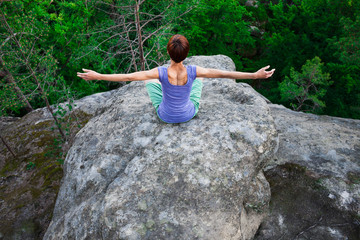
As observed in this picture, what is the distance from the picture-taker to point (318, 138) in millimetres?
5320

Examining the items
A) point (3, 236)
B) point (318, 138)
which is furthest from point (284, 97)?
point (3, 236)

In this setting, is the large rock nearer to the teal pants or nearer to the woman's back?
the teal pants

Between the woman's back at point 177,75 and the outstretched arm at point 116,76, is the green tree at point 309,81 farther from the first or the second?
the outstretched arm at point 116,76

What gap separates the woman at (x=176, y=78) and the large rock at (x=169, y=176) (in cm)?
26

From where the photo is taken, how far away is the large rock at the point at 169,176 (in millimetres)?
3082

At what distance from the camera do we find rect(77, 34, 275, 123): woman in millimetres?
3193

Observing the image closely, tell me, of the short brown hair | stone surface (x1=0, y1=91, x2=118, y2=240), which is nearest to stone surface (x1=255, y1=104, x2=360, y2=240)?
the short brown hair

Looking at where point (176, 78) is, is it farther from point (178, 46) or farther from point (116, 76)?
point (116, 76)

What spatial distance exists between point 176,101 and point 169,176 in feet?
3.94

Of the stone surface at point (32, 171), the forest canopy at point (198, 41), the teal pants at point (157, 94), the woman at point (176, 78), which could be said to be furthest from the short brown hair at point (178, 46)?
the forest canopy at point (198, 41)

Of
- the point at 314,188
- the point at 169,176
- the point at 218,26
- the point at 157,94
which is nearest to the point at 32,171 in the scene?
the point at 157,94

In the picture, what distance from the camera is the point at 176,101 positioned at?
3.76 meters

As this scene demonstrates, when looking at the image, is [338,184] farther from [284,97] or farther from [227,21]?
[227,21]

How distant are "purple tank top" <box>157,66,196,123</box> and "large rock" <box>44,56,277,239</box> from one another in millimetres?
159
